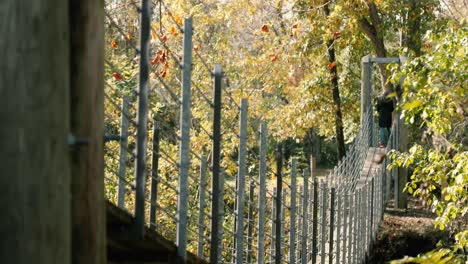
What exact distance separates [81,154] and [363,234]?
9.95 meters

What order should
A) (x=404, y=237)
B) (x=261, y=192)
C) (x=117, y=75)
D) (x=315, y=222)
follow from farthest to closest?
(x=404, y=237), (x=315, y=222), (x=117, y=75), (x=261, y=192)

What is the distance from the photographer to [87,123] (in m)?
2.37

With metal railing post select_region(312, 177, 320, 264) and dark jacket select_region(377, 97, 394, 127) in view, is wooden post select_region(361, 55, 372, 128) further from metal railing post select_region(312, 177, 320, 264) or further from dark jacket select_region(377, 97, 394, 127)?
metal railing post select_region(312, 177, 320, 264)

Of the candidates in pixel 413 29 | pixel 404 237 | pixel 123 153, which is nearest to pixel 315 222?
pixel 123 153

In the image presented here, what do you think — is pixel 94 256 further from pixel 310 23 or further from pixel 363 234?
pixel 310 23

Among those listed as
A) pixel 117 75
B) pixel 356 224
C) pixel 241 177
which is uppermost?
pixel 117 75

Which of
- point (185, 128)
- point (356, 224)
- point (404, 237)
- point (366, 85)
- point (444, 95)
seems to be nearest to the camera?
point (185, 128)

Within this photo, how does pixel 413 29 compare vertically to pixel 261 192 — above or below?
above

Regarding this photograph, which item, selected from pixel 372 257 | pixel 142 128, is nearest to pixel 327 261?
pixel 372 257

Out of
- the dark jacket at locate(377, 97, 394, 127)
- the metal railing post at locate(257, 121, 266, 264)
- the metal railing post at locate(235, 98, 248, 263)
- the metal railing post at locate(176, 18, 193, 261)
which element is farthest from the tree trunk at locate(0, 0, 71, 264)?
the dark jacket at locate(377, 97, 394, 127)

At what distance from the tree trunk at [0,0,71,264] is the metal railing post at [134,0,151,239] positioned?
1382 mm

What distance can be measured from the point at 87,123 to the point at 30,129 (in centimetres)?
30

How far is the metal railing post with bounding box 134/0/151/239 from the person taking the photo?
3.53m

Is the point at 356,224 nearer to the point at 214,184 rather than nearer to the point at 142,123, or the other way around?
the point at 214,184
